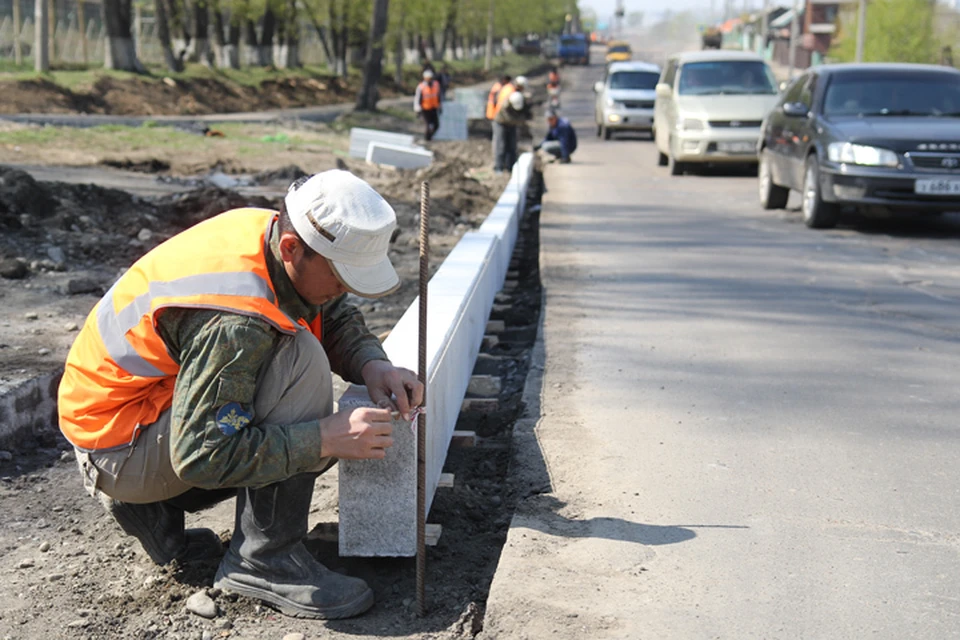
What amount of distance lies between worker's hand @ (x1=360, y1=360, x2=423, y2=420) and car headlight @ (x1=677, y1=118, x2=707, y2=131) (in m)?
14.7

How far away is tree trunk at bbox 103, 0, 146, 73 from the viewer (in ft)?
102

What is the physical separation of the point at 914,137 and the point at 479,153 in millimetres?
13728

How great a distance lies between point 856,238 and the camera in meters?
11.4

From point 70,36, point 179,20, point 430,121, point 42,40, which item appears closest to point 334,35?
point 179,20

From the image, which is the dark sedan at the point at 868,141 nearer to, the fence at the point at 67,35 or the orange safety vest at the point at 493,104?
the orange safety vest at the point at 493,104

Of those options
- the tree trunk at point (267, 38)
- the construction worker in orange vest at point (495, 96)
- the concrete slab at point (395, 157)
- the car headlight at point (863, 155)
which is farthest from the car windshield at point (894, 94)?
the tree trunk at point (267, 38)

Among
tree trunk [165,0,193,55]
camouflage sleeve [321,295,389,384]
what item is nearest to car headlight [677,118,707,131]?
camouflage sleeve [321,295,389,384]

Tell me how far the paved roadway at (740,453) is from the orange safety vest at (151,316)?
1139 mm

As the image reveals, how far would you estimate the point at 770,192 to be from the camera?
45.1 ft

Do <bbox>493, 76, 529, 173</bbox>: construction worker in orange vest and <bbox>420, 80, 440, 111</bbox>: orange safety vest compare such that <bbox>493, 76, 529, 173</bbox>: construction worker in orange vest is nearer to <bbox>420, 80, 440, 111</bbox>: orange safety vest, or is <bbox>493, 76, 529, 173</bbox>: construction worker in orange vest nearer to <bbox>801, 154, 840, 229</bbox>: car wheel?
<bbox>420, 80, 440, 111</bbox>: orange safety vest

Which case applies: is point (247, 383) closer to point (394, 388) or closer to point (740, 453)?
point (394, 388)

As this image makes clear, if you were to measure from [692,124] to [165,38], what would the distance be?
23.1m

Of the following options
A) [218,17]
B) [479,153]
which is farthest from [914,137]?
[218,17]

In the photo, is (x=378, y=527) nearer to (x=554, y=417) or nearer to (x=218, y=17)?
(x=554, y=417)
